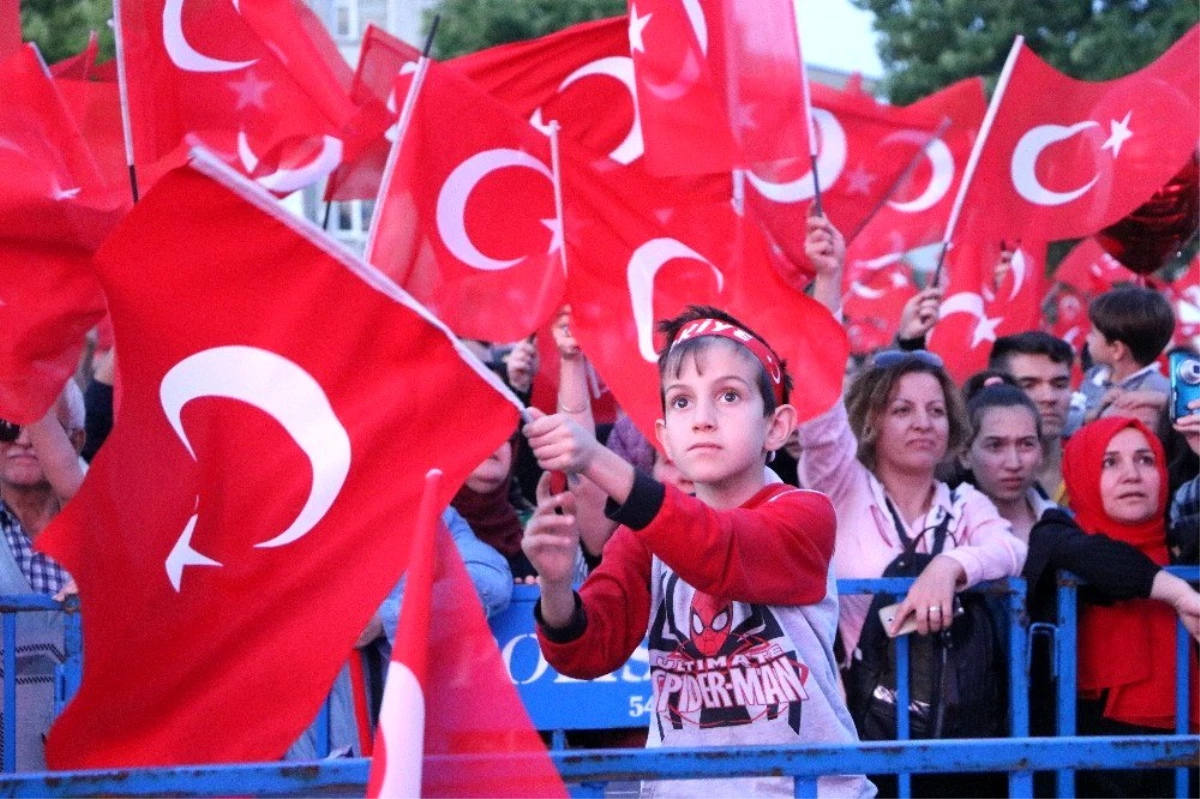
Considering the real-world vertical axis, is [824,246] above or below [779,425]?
above

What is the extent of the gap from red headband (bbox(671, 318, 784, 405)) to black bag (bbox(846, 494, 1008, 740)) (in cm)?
150

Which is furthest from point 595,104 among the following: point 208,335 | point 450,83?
point 208,335

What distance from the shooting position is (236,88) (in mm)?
5938

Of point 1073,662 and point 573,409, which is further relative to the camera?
point 573,409

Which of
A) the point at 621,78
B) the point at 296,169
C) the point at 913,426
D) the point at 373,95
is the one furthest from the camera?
the point at 373,95

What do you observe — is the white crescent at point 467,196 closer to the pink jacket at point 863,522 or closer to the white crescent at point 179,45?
the white crescent at point 179,45

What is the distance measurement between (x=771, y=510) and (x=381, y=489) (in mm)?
772

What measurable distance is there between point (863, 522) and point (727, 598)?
1792 millimetres

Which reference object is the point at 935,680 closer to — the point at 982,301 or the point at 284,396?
the point at 284,396

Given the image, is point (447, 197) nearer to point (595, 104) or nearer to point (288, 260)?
point (595, 104)

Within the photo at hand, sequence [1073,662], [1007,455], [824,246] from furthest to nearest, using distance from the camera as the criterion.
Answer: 1. [1007,455]
2. [824,246]
3. [1073,662]

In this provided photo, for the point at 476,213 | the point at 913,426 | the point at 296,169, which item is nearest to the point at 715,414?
the point at 913,426

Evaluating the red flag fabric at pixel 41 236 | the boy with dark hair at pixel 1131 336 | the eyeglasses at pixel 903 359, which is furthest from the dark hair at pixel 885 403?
the red flag fabric at pixel 41 236

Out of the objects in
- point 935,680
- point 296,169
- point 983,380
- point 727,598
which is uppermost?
point 296,169
